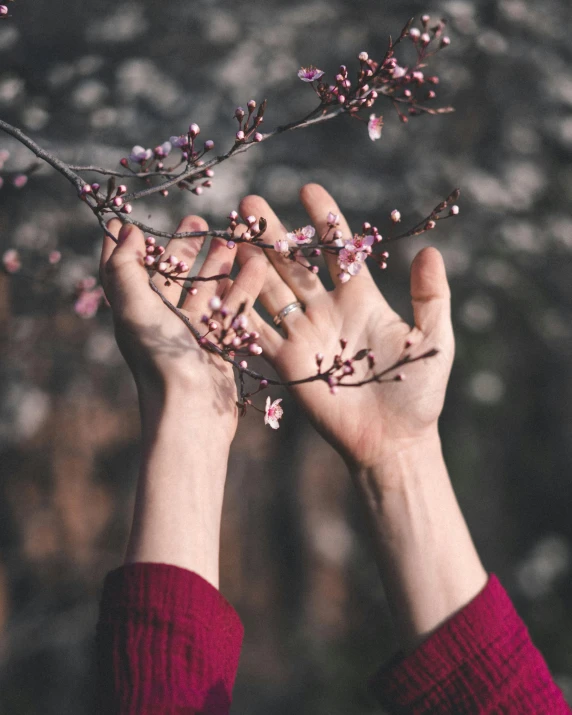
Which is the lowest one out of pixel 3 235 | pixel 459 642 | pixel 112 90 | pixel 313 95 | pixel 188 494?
pixel 459 642

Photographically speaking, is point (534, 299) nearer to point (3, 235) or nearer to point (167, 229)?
point (167, 229)

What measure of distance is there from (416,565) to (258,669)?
1.26 metres

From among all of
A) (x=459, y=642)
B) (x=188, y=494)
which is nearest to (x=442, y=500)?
(x=459, y=642)

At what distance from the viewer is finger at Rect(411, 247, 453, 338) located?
191 centimetres

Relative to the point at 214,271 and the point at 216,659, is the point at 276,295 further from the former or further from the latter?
the point at 216,659

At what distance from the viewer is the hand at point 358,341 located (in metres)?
1.90

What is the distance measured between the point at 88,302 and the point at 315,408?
5.85ft

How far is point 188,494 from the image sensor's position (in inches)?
65.3

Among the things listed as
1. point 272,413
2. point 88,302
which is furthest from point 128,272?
point 88,302

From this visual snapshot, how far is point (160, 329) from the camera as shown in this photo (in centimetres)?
168

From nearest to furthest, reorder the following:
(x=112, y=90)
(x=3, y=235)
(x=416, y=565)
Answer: (x=416, y=565) → (x=3, y=235) → (x=112, y=90)

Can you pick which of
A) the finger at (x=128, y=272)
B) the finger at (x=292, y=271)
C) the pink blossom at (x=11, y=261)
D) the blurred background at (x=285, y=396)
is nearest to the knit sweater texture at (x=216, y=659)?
the finger at (x=128, y=272)

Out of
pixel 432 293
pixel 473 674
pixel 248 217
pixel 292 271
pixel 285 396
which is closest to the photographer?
pixel 473 674

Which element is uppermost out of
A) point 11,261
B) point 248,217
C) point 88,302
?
point 11,261
